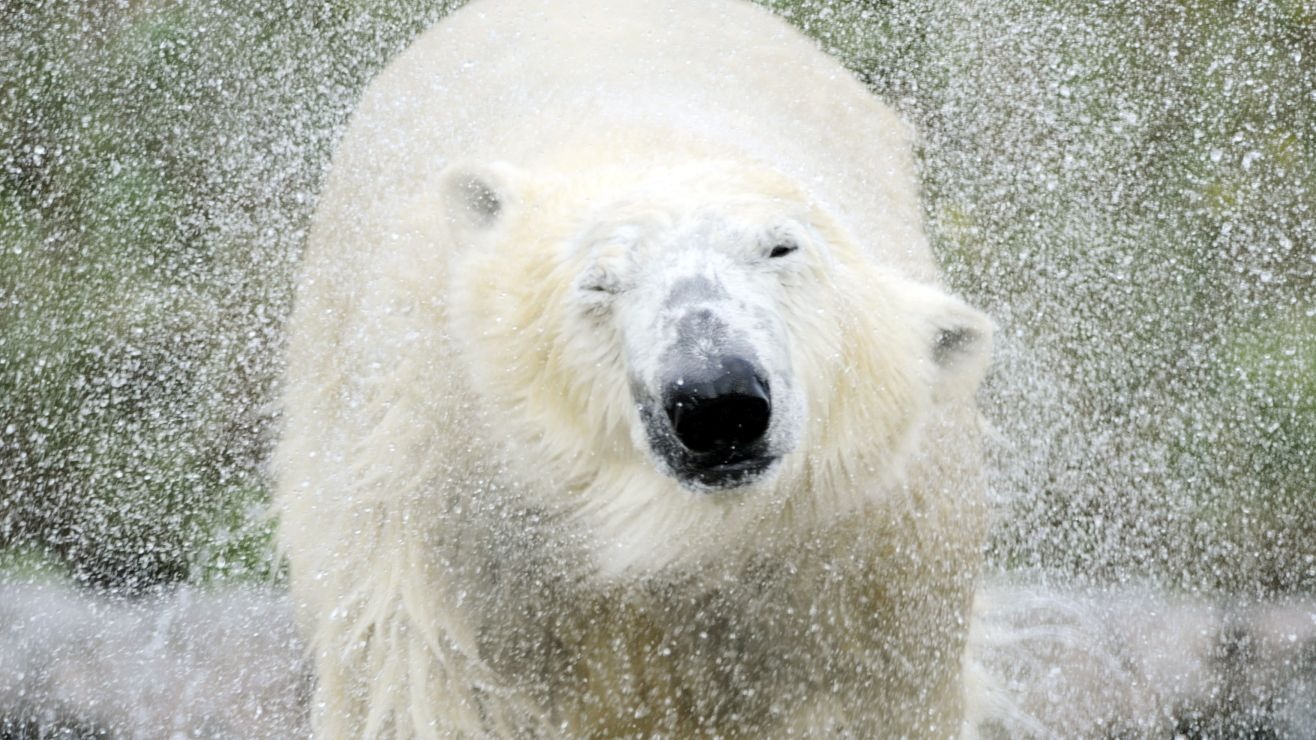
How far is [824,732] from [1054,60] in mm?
2484

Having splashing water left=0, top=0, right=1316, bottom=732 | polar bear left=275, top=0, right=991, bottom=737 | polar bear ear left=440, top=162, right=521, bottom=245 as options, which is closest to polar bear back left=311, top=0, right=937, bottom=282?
polar bear left=275, top=0, right=991, bottom=737

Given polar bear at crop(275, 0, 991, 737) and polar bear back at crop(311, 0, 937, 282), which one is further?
polar bear back at crop(311, 0, 937, 282)

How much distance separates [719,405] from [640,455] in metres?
0.27

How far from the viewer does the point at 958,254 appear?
3.32 metres

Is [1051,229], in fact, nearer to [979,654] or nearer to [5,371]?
[979,654]

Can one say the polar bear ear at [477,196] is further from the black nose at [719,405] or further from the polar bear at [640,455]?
the black nose at [719,405]

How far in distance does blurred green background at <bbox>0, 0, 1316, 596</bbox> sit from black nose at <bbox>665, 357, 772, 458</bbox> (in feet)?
5.13

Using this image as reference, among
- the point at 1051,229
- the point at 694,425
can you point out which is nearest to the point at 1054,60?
the point at 1051,229

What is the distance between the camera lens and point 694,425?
1.43 m

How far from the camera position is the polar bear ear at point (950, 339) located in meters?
1.76

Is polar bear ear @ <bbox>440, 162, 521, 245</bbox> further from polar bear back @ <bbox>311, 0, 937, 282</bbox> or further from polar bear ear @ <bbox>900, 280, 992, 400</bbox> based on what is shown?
polar bear ear @ <bbox>900, 280, 992, 400</bbox>

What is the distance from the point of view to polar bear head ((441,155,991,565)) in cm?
148

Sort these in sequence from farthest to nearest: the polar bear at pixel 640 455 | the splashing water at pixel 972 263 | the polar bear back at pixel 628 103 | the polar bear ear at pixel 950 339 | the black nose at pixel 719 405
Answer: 1. the splashing water at pixel 972 263
2. the polar bear back at pixel 628 103
3. the polar bear ear at pixel 950 339
4. the polar bear at pixel 640 455
5. the black nose at pixel 719 405

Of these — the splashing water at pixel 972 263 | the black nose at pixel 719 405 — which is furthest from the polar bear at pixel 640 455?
the splashing water at pixel 972 263
